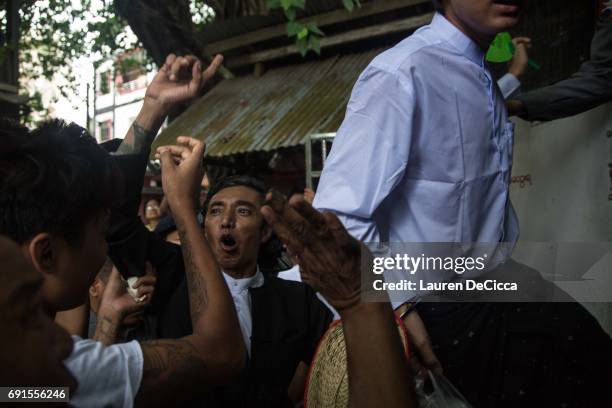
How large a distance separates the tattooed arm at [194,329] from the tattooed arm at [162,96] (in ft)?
0.78

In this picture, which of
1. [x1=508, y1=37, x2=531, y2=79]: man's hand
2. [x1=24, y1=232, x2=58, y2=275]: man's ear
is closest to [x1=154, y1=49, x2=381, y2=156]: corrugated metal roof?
[x1=508, y1=37, x2=531, y2=79]: man's hand

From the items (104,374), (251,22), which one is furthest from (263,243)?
(251,22)

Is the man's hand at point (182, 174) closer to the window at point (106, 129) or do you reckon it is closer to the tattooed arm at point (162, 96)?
the tattooed arm at point (162, 96)

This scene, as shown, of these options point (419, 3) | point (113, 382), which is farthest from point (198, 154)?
point (419, 3)

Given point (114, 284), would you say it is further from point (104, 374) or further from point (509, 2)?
point (509, 2)

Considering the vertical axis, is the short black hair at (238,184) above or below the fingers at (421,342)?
above

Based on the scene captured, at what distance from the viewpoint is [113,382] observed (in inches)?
56.8

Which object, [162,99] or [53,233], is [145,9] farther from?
[53,233]

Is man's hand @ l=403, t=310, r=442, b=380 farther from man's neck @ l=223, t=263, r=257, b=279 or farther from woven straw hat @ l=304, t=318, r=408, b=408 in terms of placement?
man's neck @ l=223, t=263, r=257, b=279

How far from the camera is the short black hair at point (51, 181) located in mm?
1450

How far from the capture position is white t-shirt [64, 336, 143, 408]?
4.61ft

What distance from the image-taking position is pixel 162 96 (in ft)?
7.07

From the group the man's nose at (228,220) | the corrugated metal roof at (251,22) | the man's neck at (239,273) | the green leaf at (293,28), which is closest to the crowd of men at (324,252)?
the man's neck at (239,273)

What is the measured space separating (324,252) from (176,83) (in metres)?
1.09
